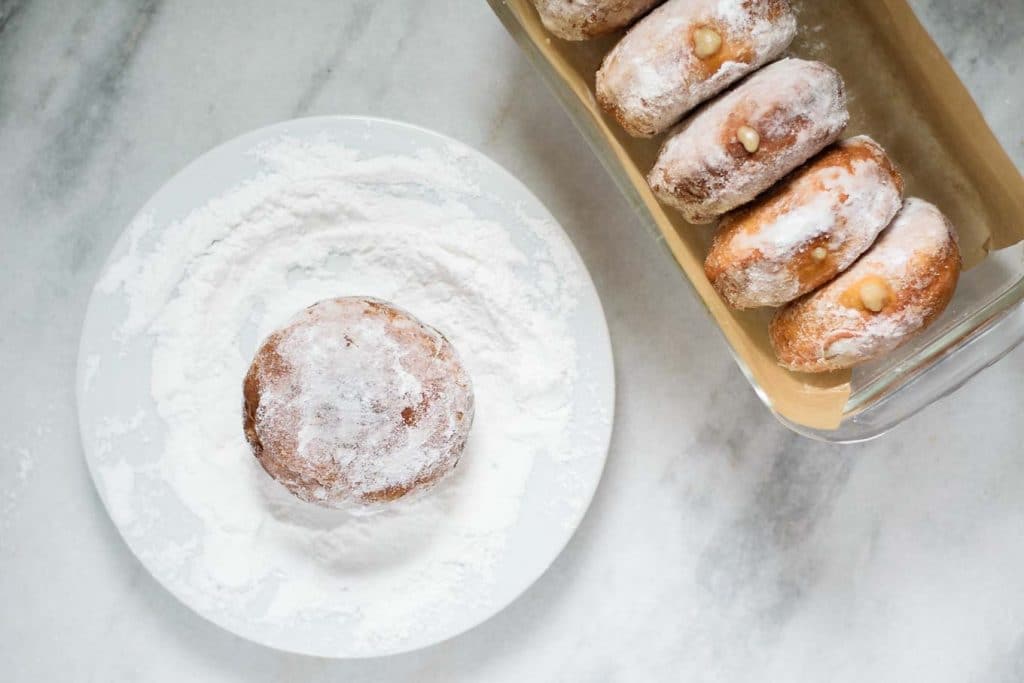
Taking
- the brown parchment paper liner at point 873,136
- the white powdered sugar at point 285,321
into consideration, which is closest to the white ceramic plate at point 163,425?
the white powdered sugar at point 285,321

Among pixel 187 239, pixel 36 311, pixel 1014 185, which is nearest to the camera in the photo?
pixel 1014 185

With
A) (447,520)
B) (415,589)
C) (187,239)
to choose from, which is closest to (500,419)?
(447,520)

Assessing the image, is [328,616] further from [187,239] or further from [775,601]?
[775,601]

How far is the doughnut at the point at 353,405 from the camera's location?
1.20 m

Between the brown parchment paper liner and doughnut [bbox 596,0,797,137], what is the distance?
0.09 m

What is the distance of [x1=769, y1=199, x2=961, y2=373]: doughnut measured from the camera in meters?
1.11

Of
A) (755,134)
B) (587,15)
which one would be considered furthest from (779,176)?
(587,15)

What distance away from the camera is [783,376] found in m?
1.25

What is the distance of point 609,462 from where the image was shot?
4.68 feet

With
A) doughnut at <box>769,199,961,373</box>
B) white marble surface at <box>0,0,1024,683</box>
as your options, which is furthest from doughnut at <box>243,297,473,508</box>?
doughnut at <box>769,199,961,373</box>

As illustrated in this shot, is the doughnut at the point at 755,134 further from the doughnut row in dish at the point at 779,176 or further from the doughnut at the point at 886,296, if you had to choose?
the doughnut at the point at 886,296

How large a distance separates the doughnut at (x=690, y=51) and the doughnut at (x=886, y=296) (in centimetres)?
26

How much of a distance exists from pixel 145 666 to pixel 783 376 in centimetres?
101

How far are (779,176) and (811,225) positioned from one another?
0.23 feet
